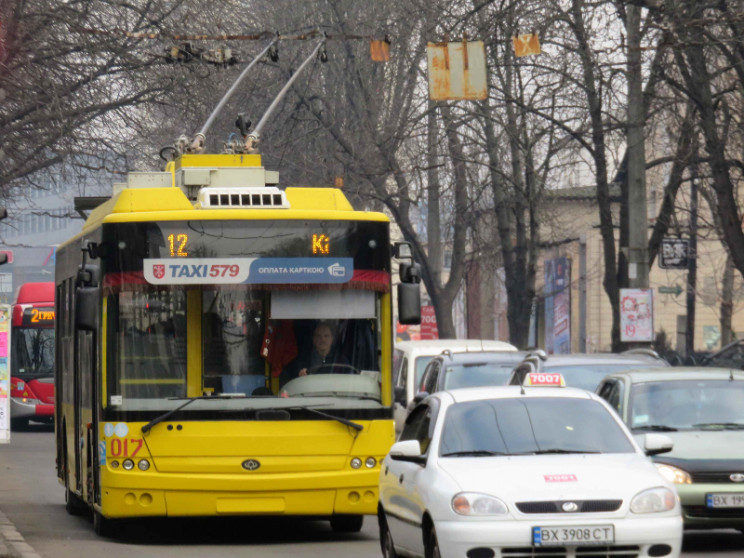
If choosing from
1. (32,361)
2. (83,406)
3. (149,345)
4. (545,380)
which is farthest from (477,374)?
(32,361)

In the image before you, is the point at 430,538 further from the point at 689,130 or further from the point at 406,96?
the point at 406,96

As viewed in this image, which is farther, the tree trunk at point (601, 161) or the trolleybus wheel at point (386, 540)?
the tree trunk at point (601, 161)

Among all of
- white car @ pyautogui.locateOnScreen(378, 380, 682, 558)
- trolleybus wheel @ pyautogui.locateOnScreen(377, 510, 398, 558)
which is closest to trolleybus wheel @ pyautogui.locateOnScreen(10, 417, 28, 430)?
trolleybus wheel @ pyautogui.locateOnScreen(377, 510, 398, 558)

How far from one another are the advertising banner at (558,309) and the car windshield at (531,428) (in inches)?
1782

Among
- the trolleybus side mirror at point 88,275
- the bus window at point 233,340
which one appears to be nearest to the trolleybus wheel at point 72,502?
the bus window at point 233,340

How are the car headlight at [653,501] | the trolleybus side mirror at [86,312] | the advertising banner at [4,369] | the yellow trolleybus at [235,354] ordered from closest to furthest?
1. the car headlight at [653,501]
2. the trolleybus side mirror at [86,312]
3. the yellow trolleybus at [235,354]
4. the advertising banner at [4,369]

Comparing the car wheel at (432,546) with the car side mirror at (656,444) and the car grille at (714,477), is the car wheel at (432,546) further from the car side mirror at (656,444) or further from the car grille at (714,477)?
the car grille at (714,477)

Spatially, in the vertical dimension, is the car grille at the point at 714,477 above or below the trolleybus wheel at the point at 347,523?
above

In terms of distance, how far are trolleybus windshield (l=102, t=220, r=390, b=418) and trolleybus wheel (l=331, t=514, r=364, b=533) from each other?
130 cm

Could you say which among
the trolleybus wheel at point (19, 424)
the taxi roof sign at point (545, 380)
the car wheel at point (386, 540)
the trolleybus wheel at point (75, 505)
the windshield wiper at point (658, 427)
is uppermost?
the taxi roof sign at point (545, 380)

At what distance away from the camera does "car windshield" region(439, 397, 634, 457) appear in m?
9.54

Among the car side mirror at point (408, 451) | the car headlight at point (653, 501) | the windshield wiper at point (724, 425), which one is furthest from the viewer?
the windshield wiper at point (724, 425)

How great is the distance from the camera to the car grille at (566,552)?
28.1 feet

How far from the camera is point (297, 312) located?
40.9 ft
